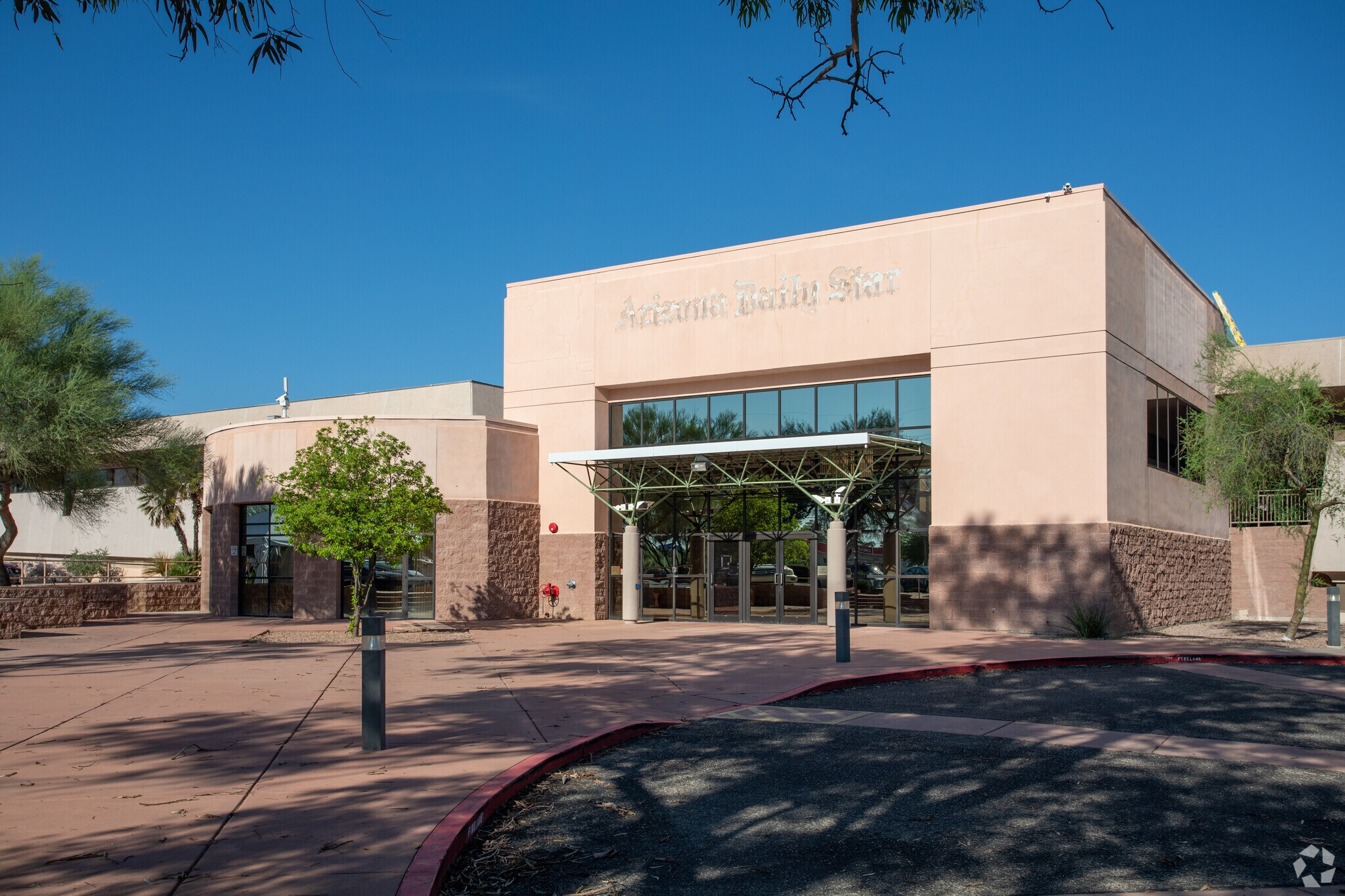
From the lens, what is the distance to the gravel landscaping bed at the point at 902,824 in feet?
17.5

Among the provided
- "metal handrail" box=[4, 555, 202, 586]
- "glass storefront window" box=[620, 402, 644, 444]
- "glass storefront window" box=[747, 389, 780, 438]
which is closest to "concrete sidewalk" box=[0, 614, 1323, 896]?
"glass storefront window" box=[747, 389, 780, 438]

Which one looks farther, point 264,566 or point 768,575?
point 264,566

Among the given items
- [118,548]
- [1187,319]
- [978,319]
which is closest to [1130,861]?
[978,319]

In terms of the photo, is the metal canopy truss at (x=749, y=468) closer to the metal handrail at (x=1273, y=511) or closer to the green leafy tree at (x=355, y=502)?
the green leafy tree at (x=355, y=502)

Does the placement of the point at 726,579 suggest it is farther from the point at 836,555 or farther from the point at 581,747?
the point at 581,747

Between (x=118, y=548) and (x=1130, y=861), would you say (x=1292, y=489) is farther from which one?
(x=118, y=548)

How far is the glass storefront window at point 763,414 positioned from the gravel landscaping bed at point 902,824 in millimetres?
16962

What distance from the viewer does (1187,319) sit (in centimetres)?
2686

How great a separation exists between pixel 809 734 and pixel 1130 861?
4.00 m

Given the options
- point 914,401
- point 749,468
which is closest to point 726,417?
point 749,468

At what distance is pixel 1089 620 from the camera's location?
2022 centimetres

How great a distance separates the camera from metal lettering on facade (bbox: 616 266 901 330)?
23.7 metres

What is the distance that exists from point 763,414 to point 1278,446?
35.2 ft

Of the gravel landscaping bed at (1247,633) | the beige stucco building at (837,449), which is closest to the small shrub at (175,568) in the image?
the beige stucco building at (837,449)
